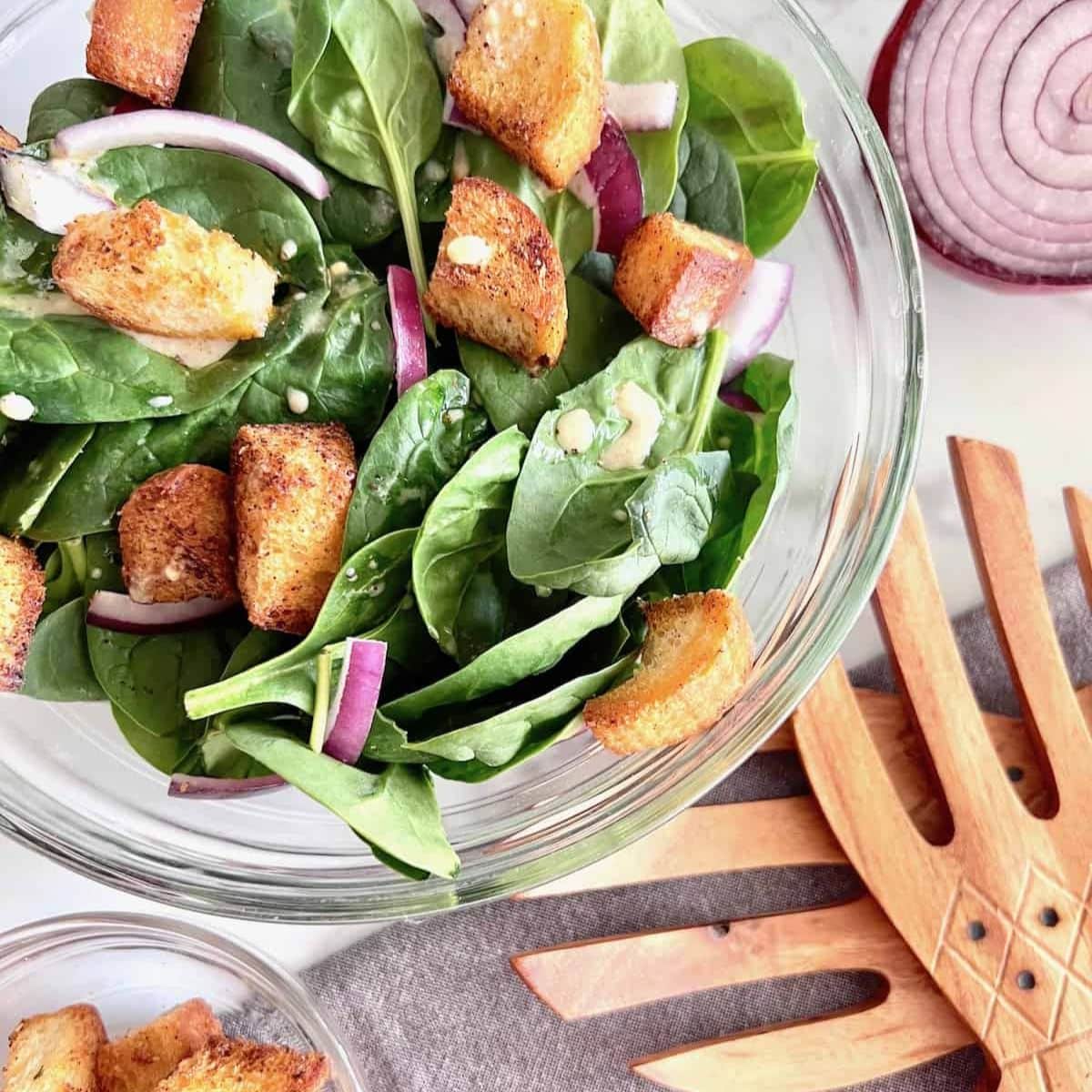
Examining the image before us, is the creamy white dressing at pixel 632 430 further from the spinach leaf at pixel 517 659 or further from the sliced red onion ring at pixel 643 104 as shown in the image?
the sliced red onion ring at pixel 643 104

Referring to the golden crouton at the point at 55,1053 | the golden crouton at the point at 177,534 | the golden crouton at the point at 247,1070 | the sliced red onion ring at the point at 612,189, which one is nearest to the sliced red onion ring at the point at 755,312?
the sliced red onion ring at the point at 612,189

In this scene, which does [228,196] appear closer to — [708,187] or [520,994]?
[708,187]

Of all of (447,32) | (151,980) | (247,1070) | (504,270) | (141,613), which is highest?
(447,32)

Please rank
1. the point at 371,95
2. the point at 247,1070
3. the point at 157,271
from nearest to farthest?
1. the point at 157,271
2. the point at 371,95
3. the point at 247,1070

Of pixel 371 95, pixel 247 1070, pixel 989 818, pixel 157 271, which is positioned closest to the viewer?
pixel 157 271

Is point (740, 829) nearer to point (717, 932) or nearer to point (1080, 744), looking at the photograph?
point (717, 932)

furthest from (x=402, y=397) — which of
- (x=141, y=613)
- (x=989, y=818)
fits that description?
(x=989, y=818)
